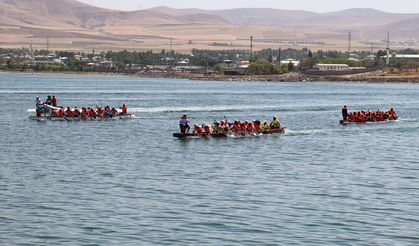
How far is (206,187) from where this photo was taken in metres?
41.8

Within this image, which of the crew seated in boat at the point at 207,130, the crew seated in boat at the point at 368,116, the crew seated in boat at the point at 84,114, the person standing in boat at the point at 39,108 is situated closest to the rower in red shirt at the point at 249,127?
the crew seated in boat at the point at 207,130

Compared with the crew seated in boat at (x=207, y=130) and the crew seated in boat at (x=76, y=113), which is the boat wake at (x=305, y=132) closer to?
the crew seated in boat at (x=207, y=130)

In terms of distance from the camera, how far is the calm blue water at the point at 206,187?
32844mm

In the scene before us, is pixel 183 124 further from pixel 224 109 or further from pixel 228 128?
pixel 224 109

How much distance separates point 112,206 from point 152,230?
441 cm

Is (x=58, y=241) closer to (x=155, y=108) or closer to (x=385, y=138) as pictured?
(x=385, y=138)

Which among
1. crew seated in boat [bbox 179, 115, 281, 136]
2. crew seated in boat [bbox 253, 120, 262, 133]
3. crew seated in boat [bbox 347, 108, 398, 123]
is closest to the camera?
crew seated in boat [bbox 179, 115, 281, 136]

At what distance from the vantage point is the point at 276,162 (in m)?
51.8

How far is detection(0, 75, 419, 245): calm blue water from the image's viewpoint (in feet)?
108

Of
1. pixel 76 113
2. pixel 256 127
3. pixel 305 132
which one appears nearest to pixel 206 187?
pixel 256 127

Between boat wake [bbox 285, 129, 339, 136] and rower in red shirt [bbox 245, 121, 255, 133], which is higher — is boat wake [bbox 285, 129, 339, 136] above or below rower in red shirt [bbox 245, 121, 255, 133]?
below

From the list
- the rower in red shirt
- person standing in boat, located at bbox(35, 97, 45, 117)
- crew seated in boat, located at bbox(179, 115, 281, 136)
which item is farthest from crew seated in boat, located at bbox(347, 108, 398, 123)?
person standing in boat, located at bbox(35, 97, 45, 117)

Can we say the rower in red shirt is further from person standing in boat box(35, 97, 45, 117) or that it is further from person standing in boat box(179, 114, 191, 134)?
person standing in boat box(35, 97, 45, 117)

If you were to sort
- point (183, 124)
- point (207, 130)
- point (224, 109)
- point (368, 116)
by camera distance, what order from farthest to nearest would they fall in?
point (224, 109)
point (368, 116)
point (207, 130)
point (183, 124)
